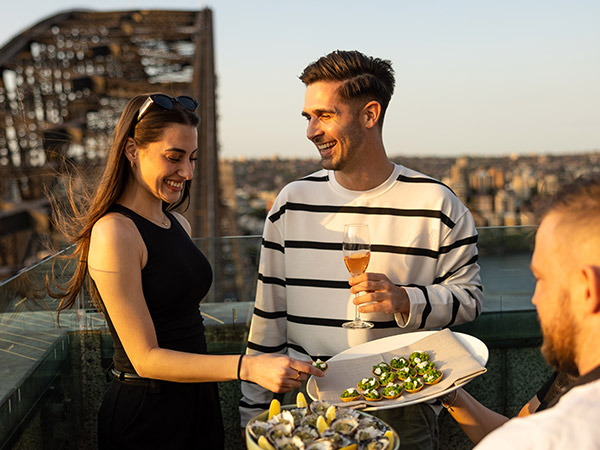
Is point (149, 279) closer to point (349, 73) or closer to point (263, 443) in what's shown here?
point (263, 443)

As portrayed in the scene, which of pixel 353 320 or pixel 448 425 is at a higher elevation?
pixel 353 320

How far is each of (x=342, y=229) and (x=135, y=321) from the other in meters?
0.95

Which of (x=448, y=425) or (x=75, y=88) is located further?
(x=75, y=88)

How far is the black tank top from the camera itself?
77.3 inches

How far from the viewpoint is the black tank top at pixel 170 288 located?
1.96 metres

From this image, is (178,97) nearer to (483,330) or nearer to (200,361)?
(200,361)

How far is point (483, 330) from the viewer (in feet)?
11.8

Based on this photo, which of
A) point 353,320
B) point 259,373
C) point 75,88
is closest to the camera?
point 259,373

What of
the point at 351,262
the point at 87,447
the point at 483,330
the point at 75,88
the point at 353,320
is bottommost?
the point at 87,447

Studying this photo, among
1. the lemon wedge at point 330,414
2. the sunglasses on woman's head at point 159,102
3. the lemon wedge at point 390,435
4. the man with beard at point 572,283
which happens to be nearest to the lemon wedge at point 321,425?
the lemon wedge at point 330,414

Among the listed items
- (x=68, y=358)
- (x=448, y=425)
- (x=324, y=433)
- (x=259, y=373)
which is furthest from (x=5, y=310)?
(x=448, y=425)

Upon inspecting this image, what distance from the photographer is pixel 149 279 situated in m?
1.94

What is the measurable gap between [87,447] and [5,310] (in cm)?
126

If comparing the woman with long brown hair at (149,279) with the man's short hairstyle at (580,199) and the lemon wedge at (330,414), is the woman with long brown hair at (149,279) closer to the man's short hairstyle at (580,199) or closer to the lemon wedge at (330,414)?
the lemon wedge at (330,414)
